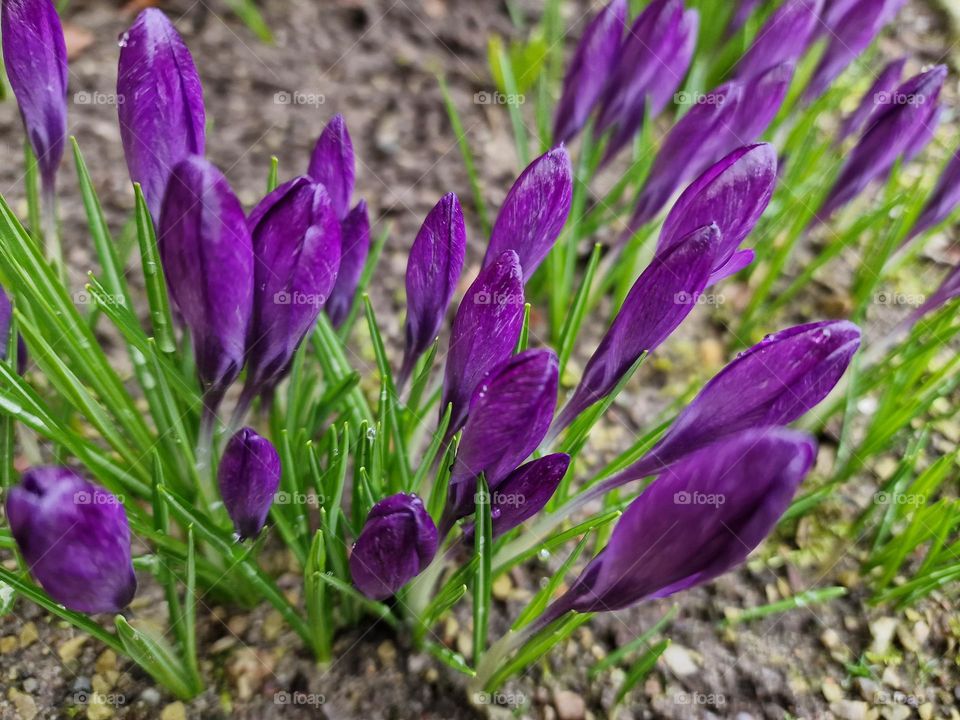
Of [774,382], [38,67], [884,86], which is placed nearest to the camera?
[774,382]

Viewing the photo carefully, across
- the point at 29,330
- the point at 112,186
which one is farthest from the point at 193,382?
the point at 112,186

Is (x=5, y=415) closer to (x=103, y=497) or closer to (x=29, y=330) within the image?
(x=29, y=330)

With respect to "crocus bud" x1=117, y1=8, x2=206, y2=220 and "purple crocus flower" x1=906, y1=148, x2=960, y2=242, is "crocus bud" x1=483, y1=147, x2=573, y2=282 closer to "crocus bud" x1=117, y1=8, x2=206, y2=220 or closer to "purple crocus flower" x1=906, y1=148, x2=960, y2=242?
"crocus bud" x1=117, y1=8, x2=206, y2=220

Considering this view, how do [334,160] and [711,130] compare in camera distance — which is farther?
[711,130]

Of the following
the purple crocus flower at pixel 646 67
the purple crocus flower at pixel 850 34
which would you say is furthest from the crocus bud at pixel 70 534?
the purple crocus flower at pixel 850 34

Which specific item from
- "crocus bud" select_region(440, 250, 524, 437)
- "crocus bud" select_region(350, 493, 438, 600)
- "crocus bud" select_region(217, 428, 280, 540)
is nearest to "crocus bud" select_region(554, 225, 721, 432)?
"crocus bud" select_region(440, 250, 524, 437)

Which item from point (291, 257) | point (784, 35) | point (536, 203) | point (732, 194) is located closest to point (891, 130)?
point (784, 35)

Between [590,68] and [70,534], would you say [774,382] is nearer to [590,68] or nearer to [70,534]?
[70,534]
